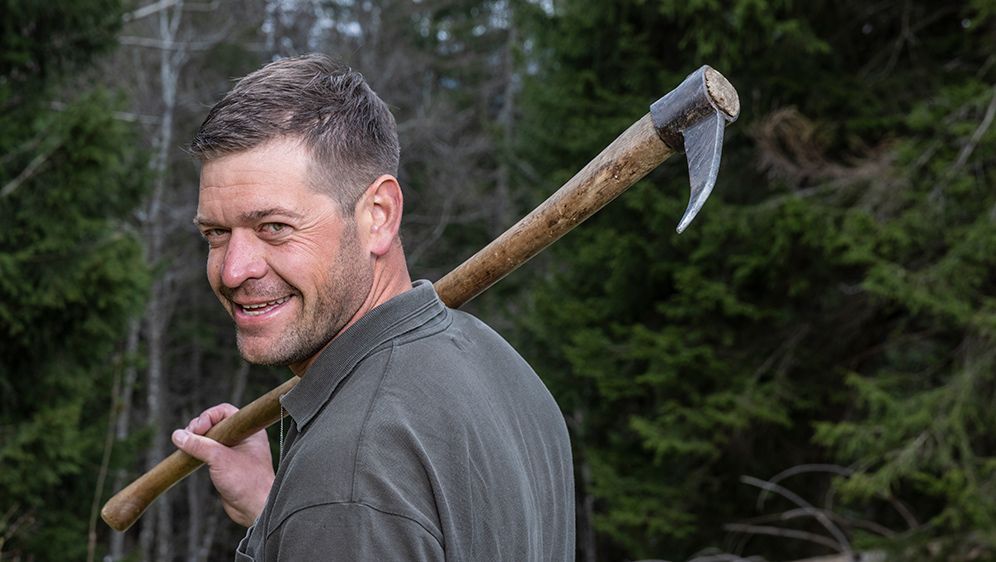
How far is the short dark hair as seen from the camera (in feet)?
5.67

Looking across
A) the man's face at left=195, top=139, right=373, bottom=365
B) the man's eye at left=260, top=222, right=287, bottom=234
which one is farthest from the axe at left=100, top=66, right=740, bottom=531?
the man's eye at left=260, top=222, right=287, bottom=234

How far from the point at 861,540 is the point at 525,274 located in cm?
1003

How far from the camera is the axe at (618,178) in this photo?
72.9 inches

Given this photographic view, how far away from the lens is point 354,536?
139 centimetres

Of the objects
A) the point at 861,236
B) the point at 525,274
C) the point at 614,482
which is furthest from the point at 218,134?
the point at 525,274

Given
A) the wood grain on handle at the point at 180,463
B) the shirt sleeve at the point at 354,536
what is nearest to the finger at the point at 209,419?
the wood grain on handle at the point at 180,463

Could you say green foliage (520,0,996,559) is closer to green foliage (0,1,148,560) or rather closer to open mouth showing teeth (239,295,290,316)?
green foliage (0,1,148,560)

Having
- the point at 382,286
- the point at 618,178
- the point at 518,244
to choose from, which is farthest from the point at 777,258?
the point at 382,286

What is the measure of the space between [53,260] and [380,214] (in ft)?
23.8

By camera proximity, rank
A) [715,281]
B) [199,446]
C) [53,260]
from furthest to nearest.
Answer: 1. [715,281]
2. [53,260]
3. [199,446]

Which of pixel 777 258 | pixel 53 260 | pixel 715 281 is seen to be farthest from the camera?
pixel 715 281

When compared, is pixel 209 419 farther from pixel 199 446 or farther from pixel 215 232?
pixel 215 232

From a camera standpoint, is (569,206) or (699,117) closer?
(699,117)

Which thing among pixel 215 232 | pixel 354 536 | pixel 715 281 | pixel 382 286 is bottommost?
pixel 715 281
